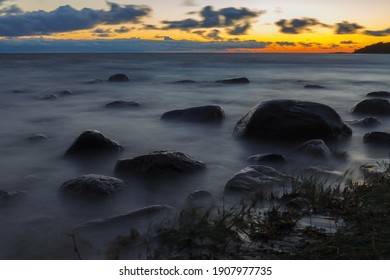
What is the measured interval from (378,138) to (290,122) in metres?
1.42

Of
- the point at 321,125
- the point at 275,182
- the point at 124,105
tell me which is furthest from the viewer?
the point at 124,105

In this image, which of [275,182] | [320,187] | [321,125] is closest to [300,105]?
[321,125]

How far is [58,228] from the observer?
12.5 feet

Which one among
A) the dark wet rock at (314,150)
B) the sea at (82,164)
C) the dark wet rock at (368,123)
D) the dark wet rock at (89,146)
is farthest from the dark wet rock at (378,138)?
the dark wet rock at (89,146)

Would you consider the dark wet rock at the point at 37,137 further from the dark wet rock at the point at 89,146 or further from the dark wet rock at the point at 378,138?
the dark wet rock at the point at 378,138

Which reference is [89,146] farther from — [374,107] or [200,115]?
[374,107]

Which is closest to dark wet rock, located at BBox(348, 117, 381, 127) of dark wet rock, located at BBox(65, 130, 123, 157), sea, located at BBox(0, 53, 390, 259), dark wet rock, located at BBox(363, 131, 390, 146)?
sea, located at BBox(0, 53, 390, 259)

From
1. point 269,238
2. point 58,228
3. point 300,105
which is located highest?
point 300,105

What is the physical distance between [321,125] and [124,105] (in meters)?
6.20

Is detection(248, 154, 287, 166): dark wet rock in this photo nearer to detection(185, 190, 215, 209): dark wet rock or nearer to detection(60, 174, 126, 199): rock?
detection(185, 190, 215, 209): dark wet rock

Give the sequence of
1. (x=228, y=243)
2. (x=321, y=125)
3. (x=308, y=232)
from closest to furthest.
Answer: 1. (x=228, y=243)
2. (x=308, y=232)
3. (x=321, y=125)

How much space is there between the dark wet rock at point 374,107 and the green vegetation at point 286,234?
6919mm

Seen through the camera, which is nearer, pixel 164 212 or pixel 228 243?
pixel 228 243

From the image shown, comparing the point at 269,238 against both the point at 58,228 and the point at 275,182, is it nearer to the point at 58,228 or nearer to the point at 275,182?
the point at 275,182
